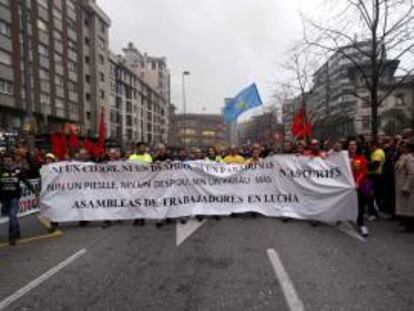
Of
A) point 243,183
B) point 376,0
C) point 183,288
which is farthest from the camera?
point 376,0

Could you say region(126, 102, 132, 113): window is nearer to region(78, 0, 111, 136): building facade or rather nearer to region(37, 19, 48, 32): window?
region(78, 0, 111, 136): building facade

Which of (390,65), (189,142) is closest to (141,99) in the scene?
(189,142)

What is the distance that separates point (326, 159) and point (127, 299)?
21.1 ft

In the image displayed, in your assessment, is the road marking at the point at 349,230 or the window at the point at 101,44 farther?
the window at the point at 101,44

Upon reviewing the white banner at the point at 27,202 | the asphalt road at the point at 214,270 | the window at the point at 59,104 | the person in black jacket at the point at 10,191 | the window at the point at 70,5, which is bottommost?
the asphalt road at the point at 214,270

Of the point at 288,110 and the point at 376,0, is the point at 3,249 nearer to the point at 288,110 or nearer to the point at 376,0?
the point at 376,0

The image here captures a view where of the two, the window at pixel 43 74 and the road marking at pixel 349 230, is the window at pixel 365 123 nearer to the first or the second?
the window at pixel 43 74

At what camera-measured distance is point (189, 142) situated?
147 metres

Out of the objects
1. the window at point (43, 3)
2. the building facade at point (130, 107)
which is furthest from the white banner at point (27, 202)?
the building facade at point (130, 107)

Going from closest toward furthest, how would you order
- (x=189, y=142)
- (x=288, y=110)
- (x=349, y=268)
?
1. (x=349, y=268)
2. (x=288, y=110)
3. (x=189, y=142)

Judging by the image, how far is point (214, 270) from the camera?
6668 mm

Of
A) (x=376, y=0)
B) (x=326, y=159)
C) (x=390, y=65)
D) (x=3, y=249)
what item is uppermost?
(x=376, y=0)

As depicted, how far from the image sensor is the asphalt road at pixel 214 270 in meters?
5.40

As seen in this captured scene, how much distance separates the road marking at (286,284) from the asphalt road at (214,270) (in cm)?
3
